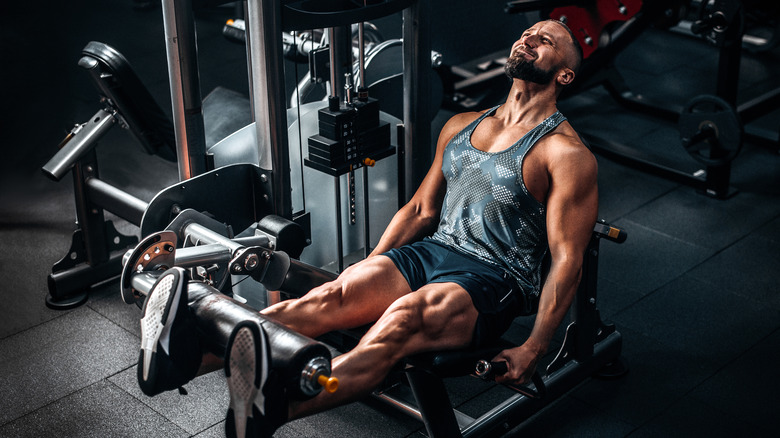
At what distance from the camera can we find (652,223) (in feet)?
12.9

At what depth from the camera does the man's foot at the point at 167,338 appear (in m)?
1.87

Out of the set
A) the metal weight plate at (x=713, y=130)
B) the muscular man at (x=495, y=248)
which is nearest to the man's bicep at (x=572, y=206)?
the muscular man at (x=495, y=248)

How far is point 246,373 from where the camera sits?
Result: 1.76 m

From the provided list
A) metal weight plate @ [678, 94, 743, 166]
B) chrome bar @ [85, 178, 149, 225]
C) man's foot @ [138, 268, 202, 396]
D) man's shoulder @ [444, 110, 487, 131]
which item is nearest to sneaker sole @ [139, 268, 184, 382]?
man's foot @ [138, 268, 202, 396]

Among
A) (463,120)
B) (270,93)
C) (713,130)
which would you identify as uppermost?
(270,93)

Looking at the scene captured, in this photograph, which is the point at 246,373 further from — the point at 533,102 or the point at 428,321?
the point at 533,102

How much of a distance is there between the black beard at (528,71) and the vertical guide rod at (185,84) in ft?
2.81

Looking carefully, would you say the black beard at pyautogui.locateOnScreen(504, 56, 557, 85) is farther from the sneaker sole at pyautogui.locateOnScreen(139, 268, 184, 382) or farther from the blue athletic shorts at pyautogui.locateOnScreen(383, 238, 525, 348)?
the sneaker sole at pyautogui.locateOnScreen(139, 268, 184, 382)

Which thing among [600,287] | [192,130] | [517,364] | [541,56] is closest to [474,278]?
[517,364]

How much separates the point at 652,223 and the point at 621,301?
0.73 m

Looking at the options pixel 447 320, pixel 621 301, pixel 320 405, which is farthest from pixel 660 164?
pixel 320 405

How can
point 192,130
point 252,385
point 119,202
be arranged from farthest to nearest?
point 119,202
point 192,130
point 252,385

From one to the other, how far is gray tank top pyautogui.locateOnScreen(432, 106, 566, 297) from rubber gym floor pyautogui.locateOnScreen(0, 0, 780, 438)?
1.90ft

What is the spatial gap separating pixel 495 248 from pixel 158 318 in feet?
3.04
